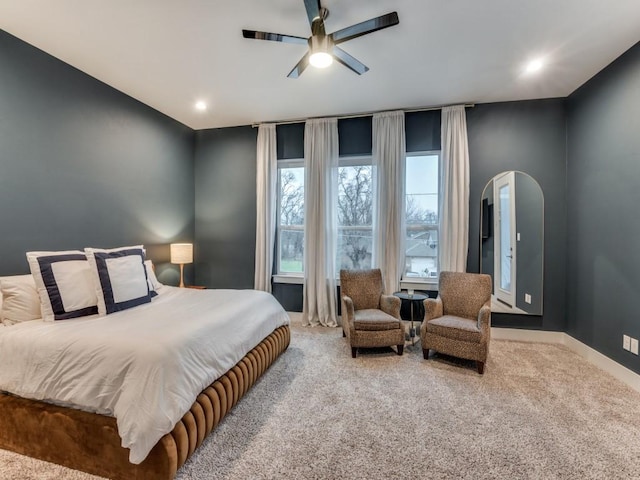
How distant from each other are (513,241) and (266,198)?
343 centimetres

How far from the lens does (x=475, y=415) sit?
2213 mm

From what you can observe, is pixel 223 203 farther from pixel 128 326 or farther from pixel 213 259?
pixel 128 326

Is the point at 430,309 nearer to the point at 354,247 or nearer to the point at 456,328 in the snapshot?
the point at 456,328

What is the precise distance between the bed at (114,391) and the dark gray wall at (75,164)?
1.21m

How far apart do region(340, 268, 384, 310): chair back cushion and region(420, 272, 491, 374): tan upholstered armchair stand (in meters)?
0.66

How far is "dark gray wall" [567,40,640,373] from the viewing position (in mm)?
2695

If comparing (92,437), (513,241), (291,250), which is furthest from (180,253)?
(513,241)

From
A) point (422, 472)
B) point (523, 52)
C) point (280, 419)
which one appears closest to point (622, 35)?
point (523, 52)

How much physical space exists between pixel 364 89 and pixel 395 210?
5.10 feet

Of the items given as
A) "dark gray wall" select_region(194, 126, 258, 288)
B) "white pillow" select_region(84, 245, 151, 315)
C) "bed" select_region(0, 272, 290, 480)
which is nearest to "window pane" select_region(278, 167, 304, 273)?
"dark gray wall" select_region(194, 126, 258, 288)

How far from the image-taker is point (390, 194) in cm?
403

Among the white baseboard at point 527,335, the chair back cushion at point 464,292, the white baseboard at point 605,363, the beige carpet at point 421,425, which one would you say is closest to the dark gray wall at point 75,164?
the beige carpet at point 421,425

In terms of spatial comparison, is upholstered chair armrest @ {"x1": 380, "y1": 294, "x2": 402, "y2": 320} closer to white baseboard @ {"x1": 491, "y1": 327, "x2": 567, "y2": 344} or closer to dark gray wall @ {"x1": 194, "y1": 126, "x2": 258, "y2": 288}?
white baseboard @ {"x1": 491, "y1": 327, "x2": 567, "y2": 344}

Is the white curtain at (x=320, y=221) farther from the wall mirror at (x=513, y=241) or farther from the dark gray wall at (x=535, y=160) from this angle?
the wall mirror at (x=513, y=241)
